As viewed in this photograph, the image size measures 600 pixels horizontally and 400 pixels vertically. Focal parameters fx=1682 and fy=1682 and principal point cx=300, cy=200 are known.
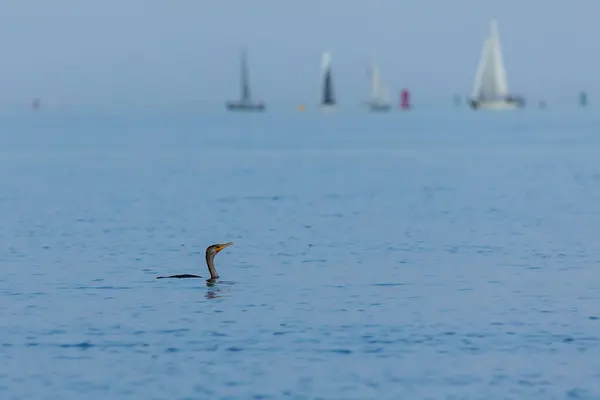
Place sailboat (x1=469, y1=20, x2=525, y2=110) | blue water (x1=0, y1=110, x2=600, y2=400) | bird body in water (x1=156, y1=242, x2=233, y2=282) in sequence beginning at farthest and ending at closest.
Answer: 1. sailboat (x1=469, y1=20, x2=525, y2=110)
2. bird body in water (x1=156, y1=242, x2=233, y2=282)
3. blue water (x1=0, y1=110, x2=600, y2=400)

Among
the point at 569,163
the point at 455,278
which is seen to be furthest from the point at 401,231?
the point at 569,163

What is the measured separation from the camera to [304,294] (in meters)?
30.5

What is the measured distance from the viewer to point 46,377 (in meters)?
22.6

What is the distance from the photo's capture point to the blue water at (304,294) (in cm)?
2248

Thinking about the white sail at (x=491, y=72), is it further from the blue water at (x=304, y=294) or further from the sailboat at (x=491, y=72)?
the blue water at (x=304, y=294)

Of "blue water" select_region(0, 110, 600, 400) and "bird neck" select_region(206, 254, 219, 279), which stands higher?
"bird neck" select_region(206, 254, 219, 279)

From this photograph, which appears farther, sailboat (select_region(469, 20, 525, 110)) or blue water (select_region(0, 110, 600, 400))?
sailboat (select_region(469, 20, 525, 110))

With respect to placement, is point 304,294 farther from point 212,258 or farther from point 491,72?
point 491,72

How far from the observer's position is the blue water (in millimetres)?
22484

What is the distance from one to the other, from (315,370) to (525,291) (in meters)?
8.60

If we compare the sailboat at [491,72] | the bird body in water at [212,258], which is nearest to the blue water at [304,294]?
the bird body in water at [212,258]

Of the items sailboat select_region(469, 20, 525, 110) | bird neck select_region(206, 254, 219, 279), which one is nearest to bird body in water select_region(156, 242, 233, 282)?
bird neck select_region(206, 254, 219, 279)

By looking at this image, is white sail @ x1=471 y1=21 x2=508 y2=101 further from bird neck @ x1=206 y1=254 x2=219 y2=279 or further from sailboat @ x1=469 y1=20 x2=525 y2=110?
bird neck @ x1=206 y1=254 x2=219 y2=279

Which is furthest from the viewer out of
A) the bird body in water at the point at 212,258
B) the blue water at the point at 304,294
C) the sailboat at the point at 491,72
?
the sailboat at the point at 491,72
